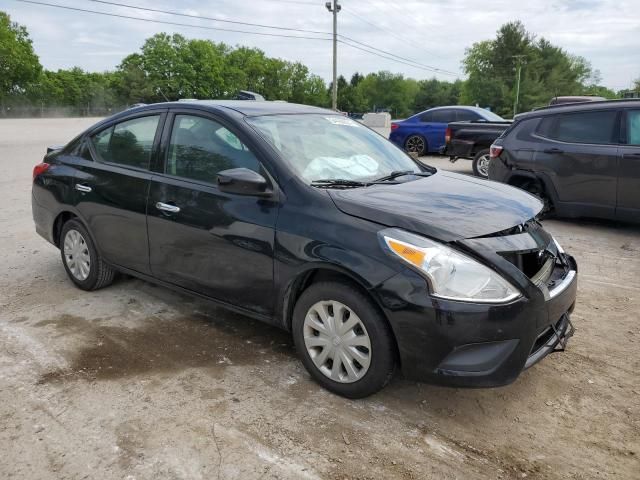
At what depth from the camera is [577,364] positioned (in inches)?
141

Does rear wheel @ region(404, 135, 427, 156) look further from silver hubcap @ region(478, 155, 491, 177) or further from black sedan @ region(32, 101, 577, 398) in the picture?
black sedan @ region(32, 101, 577, 398)

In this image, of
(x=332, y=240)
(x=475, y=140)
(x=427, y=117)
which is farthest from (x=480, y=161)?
(x=332, y=240)

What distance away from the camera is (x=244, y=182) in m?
3.29

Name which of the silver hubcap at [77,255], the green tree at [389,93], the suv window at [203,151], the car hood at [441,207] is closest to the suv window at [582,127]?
the car hood at [441,207]

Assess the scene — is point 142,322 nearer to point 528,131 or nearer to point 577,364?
point 577,364

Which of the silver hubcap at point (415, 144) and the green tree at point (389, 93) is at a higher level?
the green tree at point (389, 93)

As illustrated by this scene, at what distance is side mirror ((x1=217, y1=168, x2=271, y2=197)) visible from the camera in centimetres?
329

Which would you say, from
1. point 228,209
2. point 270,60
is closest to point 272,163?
point 228,209

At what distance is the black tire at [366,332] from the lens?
2.88 metres

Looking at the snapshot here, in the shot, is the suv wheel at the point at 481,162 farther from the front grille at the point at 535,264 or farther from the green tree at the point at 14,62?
the green tree at the point at 14,62

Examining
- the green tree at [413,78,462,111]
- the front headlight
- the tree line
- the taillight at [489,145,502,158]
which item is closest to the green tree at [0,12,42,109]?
the tree line

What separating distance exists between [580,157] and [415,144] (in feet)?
30.3

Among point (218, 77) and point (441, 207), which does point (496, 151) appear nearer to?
point (441, 207)

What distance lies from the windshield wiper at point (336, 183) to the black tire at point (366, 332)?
0.64 m
